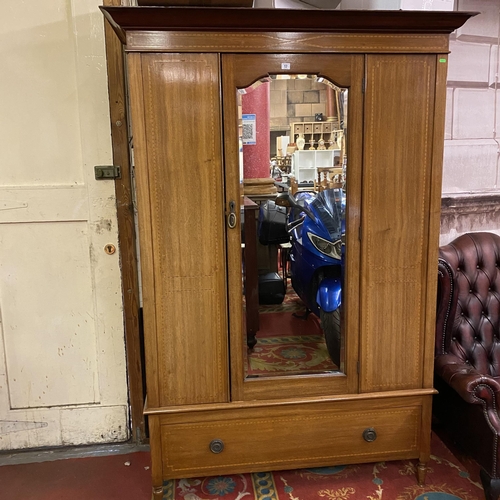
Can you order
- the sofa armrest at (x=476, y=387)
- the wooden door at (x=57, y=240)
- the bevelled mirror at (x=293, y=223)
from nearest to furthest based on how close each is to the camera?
the bevelled mirror at (x=293, y=223), the sofa armrest at (x=476, y=387), the wooden door at (x=57, y=240)

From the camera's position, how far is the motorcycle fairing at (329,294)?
1.93m

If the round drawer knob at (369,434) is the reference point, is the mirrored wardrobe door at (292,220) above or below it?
above

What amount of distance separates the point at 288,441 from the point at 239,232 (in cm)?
92

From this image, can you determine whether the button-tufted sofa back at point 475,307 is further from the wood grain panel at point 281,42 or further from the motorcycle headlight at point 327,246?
the wood grain panel at point 281,42

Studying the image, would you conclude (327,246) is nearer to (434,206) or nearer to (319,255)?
(319,255)

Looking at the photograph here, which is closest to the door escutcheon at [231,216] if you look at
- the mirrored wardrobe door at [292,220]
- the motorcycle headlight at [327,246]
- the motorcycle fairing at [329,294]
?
the mirrored wardrobe door at [292,220]

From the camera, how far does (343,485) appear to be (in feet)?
6.64

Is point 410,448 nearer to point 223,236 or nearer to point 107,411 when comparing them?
point 223,236

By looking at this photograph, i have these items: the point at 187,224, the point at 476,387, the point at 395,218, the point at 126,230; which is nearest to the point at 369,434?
the point at 476,387

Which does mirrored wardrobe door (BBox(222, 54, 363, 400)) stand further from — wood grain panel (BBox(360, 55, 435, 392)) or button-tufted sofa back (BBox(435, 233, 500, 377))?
button-tufted sofa back (BBox(435, 233, 500, 377))

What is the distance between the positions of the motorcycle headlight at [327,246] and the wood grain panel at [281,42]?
28.9 inches

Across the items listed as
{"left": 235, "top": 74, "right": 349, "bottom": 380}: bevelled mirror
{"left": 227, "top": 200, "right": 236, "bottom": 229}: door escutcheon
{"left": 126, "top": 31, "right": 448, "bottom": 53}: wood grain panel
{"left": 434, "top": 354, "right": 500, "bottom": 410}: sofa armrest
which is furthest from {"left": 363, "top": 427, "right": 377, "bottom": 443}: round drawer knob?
{"left": 126, "top": 31, "right": 448, "bottom": 53}: wood grain panel

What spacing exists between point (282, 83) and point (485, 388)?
4.84ft

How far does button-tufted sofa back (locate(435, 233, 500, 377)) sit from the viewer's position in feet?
7.35
